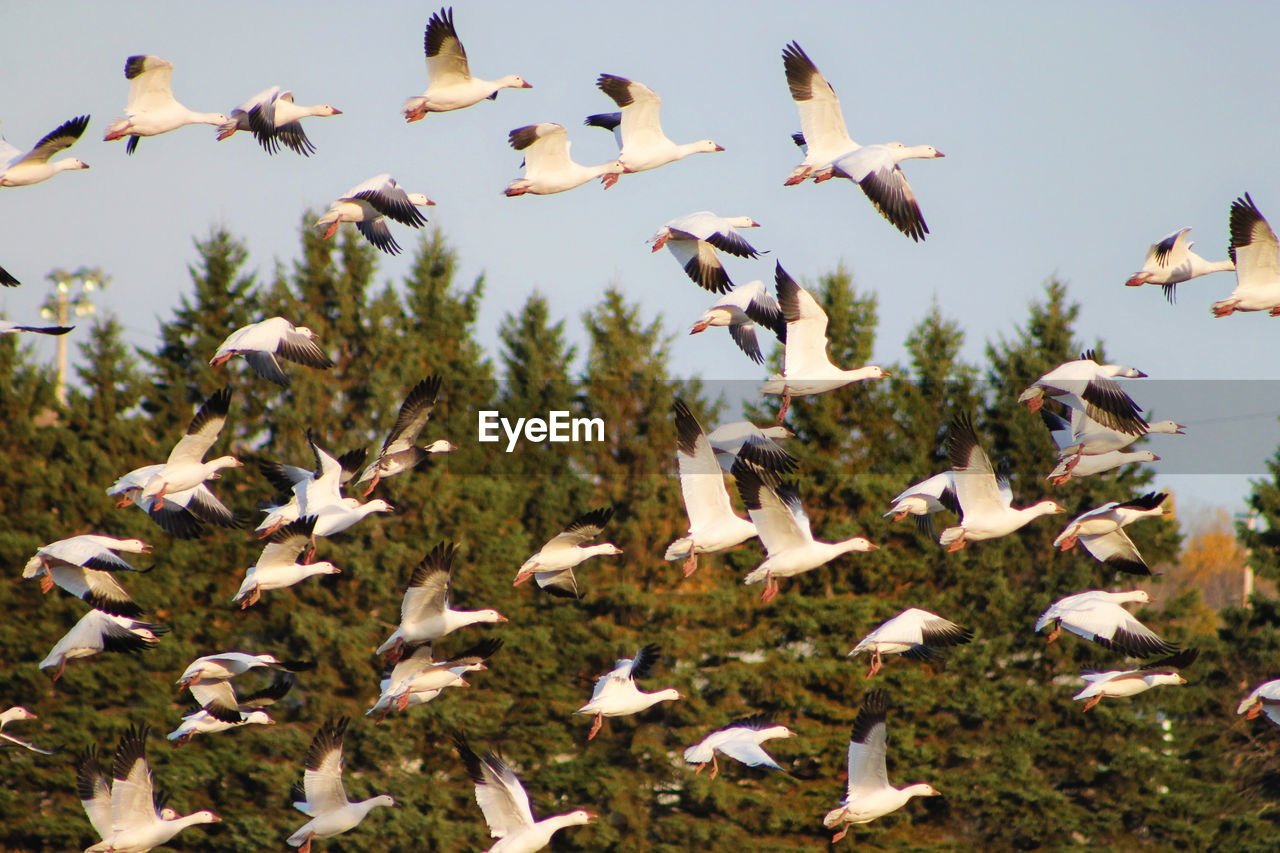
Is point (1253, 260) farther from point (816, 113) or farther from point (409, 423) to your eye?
point (409, 423)

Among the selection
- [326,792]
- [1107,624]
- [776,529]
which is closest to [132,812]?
[326,792]

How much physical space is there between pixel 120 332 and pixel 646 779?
10815 mm

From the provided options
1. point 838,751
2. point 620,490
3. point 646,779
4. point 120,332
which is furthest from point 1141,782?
point 120,332

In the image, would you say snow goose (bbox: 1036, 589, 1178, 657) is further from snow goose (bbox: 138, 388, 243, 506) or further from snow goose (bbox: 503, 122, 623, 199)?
snow goose (bbox: 138, 388, 243, 506)

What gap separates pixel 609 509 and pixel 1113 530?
4.39 metres

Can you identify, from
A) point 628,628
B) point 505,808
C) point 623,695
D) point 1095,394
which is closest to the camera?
point 1095,394

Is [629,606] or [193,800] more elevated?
[629,606]

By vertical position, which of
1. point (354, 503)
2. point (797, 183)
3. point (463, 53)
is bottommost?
point (354, 503)

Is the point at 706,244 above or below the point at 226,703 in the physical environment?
above

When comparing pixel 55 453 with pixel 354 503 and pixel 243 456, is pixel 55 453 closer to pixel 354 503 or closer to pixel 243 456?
pixel 243 456

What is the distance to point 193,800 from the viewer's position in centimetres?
2064

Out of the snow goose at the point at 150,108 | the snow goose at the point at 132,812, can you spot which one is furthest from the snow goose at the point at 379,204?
the snow goose at the point at 132,812

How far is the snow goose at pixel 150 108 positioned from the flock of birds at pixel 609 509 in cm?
2

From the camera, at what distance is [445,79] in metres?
12.3
